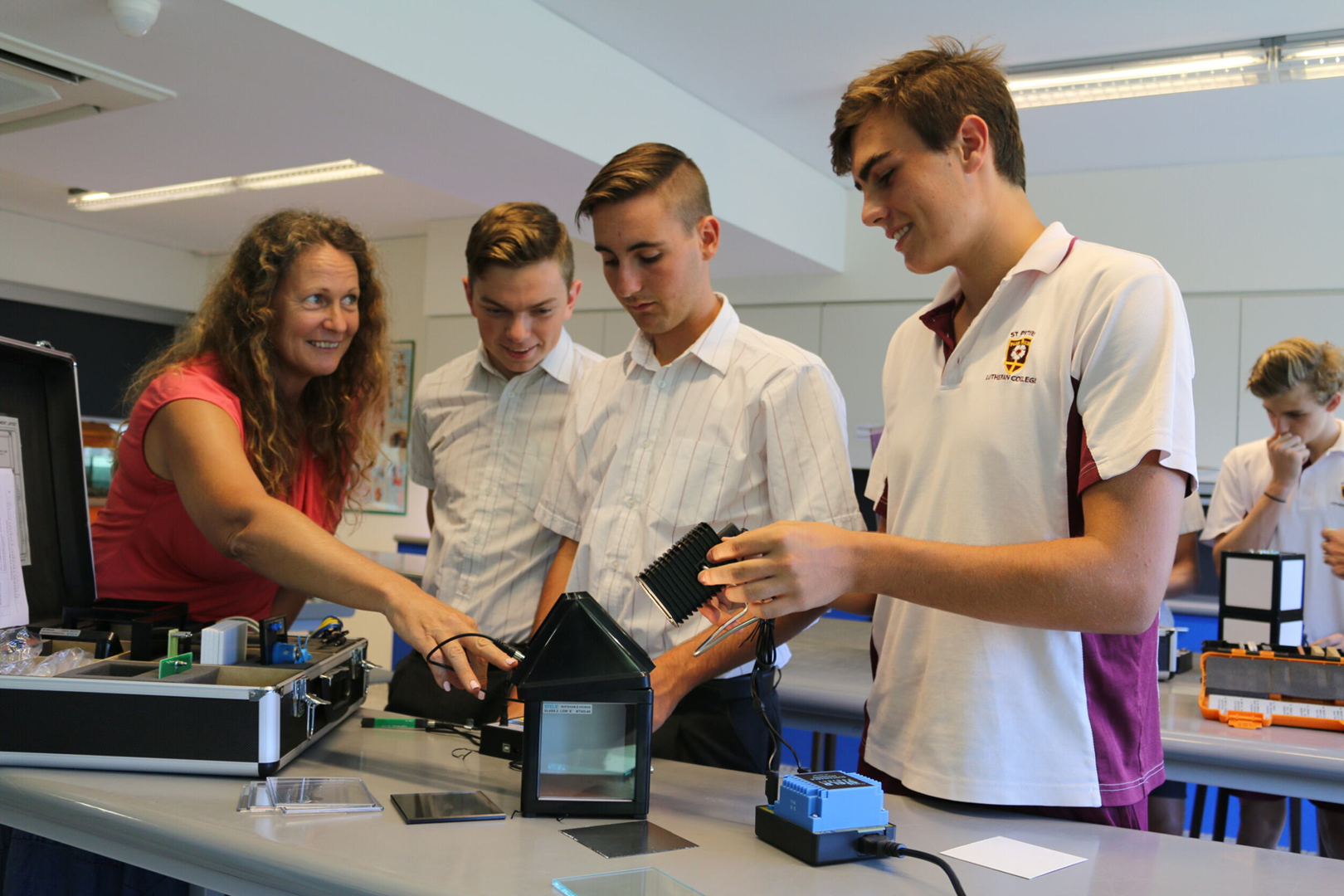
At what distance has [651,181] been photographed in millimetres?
1559

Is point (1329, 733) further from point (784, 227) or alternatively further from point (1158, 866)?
point (784, 227)

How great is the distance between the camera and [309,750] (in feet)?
4.40

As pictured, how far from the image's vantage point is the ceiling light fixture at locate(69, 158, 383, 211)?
16.3 ft

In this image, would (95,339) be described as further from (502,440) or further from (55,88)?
(502,440)

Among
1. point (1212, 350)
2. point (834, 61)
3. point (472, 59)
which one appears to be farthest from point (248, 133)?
point (1212, 350)

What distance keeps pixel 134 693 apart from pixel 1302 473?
3.31 m

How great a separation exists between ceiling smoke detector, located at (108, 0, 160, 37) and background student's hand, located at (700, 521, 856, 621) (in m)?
2.16

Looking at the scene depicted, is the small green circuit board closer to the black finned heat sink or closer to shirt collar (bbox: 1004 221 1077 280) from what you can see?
the black finned heat sink

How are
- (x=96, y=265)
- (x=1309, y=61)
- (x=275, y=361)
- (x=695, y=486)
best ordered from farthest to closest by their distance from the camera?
(x=96, y=265) < (x=1309, y=61) < (x=275, y=361) < (x=695, y=486)

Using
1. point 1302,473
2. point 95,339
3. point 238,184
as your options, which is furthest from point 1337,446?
point 95,339

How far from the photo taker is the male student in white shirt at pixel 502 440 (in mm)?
1815

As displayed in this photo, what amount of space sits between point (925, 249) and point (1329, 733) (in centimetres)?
129

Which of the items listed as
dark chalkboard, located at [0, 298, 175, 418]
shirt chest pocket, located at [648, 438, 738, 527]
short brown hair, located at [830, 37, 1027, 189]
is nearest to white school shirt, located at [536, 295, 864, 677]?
shirt chest pocket, located at [648, 438, 738, 527]

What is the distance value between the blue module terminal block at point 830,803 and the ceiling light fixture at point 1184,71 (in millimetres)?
3032
